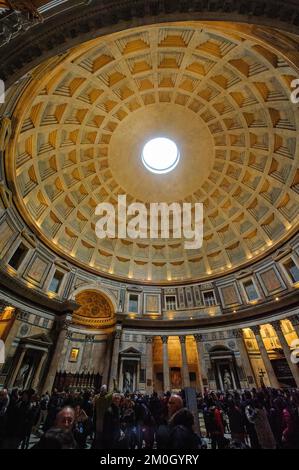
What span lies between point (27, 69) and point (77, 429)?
36.9ft

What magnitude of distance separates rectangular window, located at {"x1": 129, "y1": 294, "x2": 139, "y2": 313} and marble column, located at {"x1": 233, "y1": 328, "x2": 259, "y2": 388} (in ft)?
32.4

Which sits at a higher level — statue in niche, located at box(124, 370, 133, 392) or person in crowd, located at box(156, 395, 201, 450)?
statue in niche, located at box(124, 370, 133, 392)

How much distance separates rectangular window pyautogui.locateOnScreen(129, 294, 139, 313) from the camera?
2269 cm

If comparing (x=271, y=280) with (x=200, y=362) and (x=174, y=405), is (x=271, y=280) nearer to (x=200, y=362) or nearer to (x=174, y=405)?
(x=200, y=362)

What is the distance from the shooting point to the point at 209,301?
73.9ft

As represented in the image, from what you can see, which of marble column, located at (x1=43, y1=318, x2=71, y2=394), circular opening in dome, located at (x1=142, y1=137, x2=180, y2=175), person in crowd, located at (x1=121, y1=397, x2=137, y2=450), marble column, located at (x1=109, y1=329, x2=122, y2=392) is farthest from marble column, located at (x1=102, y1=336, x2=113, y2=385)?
circular opening in dome, located at (x1=142, y1=137, x2=180, y2=175)

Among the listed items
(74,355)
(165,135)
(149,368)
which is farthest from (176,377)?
(165,135)

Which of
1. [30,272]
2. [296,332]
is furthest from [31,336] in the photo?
[296,332]

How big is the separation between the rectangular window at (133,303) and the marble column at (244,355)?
389 inches

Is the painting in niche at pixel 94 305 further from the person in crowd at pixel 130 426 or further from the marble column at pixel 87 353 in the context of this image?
the person in crowd at pixel 130 426

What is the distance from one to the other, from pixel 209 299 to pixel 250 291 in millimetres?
4152

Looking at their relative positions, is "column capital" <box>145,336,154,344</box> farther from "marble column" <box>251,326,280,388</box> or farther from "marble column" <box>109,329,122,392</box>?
"marble column" <box>251,326,280,388</box>

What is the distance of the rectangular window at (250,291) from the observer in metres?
20.1

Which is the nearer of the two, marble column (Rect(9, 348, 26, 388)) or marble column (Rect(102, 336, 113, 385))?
marble column (Rect(9, 348, 26, 388))
